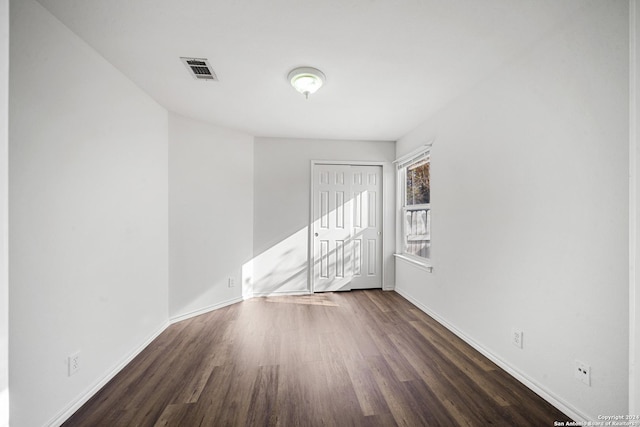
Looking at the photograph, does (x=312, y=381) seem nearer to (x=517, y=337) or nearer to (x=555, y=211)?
(x=517, y=337)

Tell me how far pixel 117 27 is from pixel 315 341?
9.21 feet

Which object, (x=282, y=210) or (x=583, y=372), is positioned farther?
(x=282, y=210)

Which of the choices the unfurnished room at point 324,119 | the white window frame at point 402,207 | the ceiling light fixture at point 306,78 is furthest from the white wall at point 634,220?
the white window frame at point 402,207

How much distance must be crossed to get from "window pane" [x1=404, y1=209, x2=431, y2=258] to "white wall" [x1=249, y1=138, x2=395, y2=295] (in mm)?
1414

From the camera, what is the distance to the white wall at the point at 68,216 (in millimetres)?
1382

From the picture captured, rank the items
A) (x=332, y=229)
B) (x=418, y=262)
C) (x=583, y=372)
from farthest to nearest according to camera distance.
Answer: (x=332, y=229) → (x=418, y=262) → (x=583, y=372)

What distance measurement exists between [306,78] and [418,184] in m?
2.26

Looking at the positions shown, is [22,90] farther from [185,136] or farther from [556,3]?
[556,3]

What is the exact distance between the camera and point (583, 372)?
153 centimetres

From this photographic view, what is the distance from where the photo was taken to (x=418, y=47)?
186cm

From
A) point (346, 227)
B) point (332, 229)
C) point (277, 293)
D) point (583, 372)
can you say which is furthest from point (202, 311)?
point (583, 372)

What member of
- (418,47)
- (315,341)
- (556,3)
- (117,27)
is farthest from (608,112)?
(117,27)

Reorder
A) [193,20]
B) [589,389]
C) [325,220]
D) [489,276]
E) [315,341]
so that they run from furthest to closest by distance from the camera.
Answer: [325,220]
[315,341]
[489,276]
[193,20]
[589,389]

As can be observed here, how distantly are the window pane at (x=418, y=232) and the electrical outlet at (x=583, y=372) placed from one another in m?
1.84
